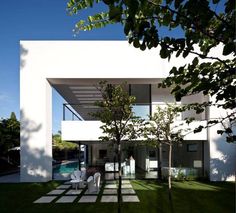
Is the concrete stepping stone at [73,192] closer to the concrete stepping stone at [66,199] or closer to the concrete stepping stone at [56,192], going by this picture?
the concrete stepping stone at [56,192]

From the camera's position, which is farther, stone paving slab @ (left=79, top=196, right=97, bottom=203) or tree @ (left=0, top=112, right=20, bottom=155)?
tree @ (left=0, top=112, right=20, bottom=155)

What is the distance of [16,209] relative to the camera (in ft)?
37.9

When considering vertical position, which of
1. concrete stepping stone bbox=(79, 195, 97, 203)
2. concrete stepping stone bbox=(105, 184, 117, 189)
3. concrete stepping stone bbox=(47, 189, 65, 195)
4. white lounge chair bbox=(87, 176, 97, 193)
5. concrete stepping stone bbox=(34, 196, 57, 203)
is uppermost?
A: white lounge chair bbox=(87, 176, 97, 193)

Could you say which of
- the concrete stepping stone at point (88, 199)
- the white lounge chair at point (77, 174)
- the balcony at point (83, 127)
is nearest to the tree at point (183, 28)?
the concrete stepping stone at point (88, 199)

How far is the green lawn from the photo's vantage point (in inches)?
446

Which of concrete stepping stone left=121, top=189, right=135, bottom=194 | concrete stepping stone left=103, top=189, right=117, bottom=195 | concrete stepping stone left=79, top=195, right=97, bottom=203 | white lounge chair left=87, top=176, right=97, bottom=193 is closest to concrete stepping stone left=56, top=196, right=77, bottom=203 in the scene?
concrete stepping stone left=79, top=195, right=97, bottom=203

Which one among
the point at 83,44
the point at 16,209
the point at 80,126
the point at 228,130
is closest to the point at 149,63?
the point at 83,44

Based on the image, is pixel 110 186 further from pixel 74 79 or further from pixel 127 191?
pixel 74 79

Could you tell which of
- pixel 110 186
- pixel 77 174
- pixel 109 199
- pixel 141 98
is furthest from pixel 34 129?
pixel 141 98

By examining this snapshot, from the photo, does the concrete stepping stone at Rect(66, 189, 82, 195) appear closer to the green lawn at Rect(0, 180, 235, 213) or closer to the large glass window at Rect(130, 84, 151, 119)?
the green lawn at Rect(0, 180, 235, 213)

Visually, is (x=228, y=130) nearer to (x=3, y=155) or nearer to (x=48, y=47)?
(x=48, y=47)

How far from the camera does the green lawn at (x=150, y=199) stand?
1134 cm

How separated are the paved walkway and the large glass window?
4.24 meters

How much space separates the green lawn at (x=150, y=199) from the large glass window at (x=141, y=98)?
155 inches
